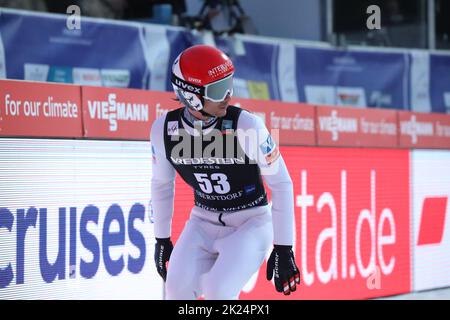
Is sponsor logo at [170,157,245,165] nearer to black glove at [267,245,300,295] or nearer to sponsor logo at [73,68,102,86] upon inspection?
black glove at [267,245,300,295]

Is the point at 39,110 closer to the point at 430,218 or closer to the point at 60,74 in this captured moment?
the point at 60,74

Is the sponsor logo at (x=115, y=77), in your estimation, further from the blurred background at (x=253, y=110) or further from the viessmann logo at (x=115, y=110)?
the viessmann logo at (x=115, y=110)

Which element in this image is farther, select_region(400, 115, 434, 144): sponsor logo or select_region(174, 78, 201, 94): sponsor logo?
select_region(400, 115, 434, 144): sponsor logo

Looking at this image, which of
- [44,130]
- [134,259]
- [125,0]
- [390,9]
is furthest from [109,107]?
[390,9]

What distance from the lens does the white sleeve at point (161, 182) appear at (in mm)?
5980

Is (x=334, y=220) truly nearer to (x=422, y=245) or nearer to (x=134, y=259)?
(x=422, y=245)

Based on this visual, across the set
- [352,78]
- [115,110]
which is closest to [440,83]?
[352,78]

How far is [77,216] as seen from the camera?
7488 millimetres

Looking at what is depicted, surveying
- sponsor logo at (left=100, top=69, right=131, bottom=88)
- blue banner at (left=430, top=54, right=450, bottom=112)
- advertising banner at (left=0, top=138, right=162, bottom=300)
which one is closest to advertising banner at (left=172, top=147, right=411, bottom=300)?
advertising banner at (left=0, top=138, right=162, bottom=300)

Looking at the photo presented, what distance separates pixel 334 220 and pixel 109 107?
2.84 m

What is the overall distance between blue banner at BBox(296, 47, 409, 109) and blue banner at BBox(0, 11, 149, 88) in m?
2.70

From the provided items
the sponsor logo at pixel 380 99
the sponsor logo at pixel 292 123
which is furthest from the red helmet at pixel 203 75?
the sponsor logo at pixel 380 99

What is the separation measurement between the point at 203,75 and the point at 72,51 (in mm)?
3971

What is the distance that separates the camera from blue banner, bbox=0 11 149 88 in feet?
28.8
